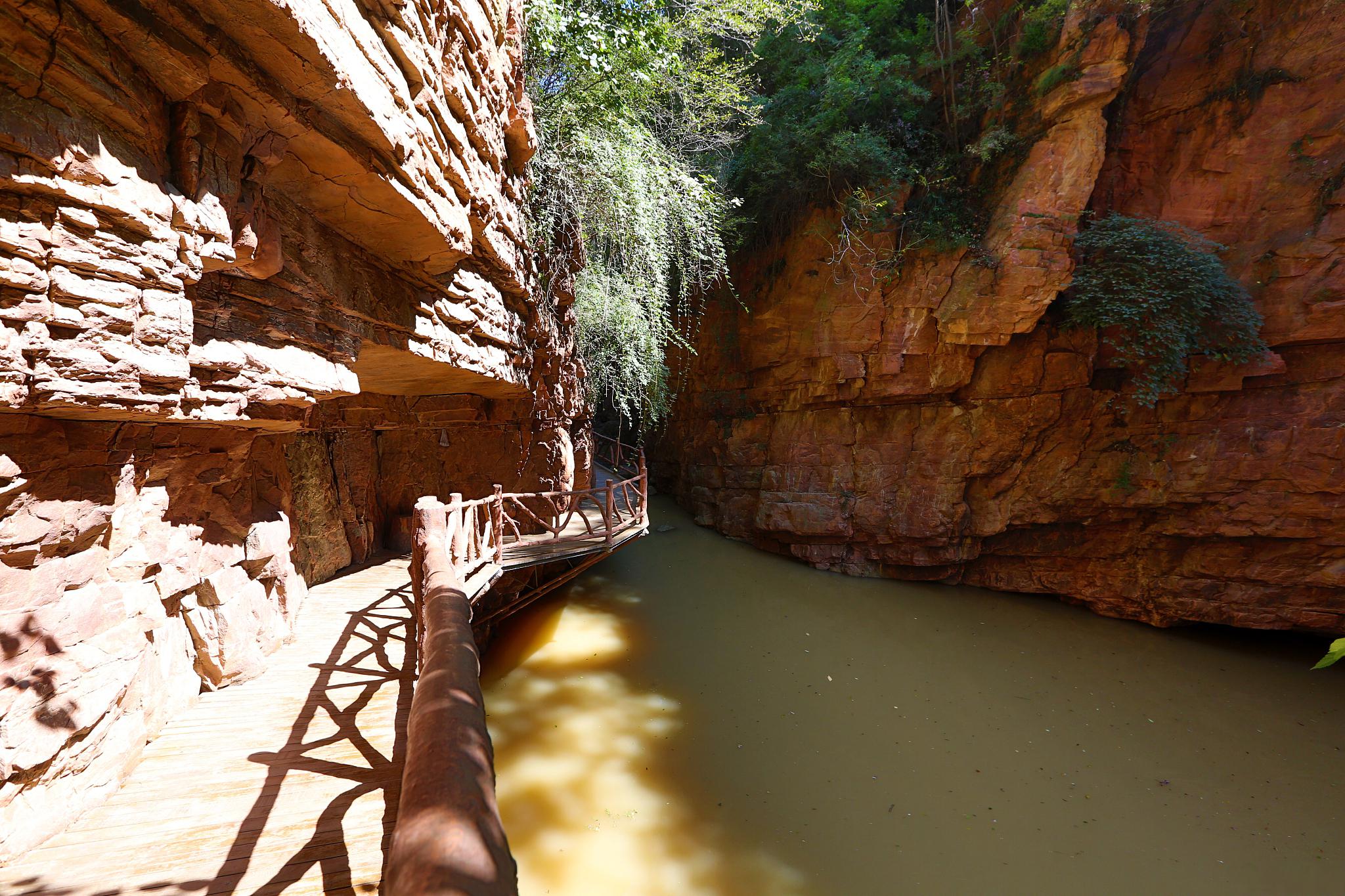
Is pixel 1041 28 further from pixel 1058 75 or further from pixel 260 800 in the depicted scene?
pixel 260 800

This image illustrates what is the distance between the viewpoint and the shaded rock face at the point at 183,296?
198 centimetres

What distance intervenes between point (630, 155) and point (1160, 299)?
7644 mm

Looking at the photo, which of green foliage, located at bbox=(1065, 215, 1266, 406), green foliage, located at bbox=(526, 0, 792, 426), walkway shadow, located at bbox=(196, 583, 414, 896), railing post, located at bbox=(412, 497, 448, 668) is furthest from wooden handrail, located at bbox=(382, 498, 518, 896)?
green foliage, located at bbox=(1065, 215, 1266, 406)

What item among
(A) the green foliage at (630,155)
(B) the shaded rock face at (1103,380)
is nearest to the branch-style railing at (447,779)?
(A) the green foliage at (630,155)

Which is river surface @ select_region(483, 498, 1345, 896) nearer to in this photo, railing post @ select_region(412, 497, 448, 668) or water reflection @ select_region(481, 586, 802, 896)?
water reflection @ select_region(481, 586, 802, 896)

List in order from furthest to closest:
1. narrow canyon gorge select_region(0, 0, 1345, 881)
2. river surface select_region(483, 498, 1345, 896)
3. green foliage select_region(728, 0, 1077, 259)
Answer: green foliage select_region(728, 0, 1077, 259), river surface select_region(483, 498, 1345, 896), narrow canyon gorge select_region(0, 0, 1345, 881)

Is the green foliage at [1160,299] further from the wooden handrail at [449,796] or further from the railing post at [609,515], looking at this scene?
the wooden handrail at [449,796]

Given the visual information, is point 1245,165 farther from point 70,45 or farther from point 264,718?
point 264,718

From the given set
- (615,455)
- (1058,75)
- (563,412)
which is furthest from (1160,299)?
(615,455)

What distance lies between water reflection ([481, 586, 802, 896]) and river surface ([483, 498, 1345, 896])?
2 cm

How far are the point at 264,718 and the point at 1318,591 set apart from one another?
12.8m

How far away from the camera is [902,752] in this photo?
5523 millimetres

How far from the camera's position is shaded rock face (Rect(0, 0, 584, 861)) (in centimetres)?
198

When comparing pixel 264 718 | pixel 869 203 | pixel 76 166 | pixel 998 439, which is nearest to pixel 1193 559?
pixel 998 439
